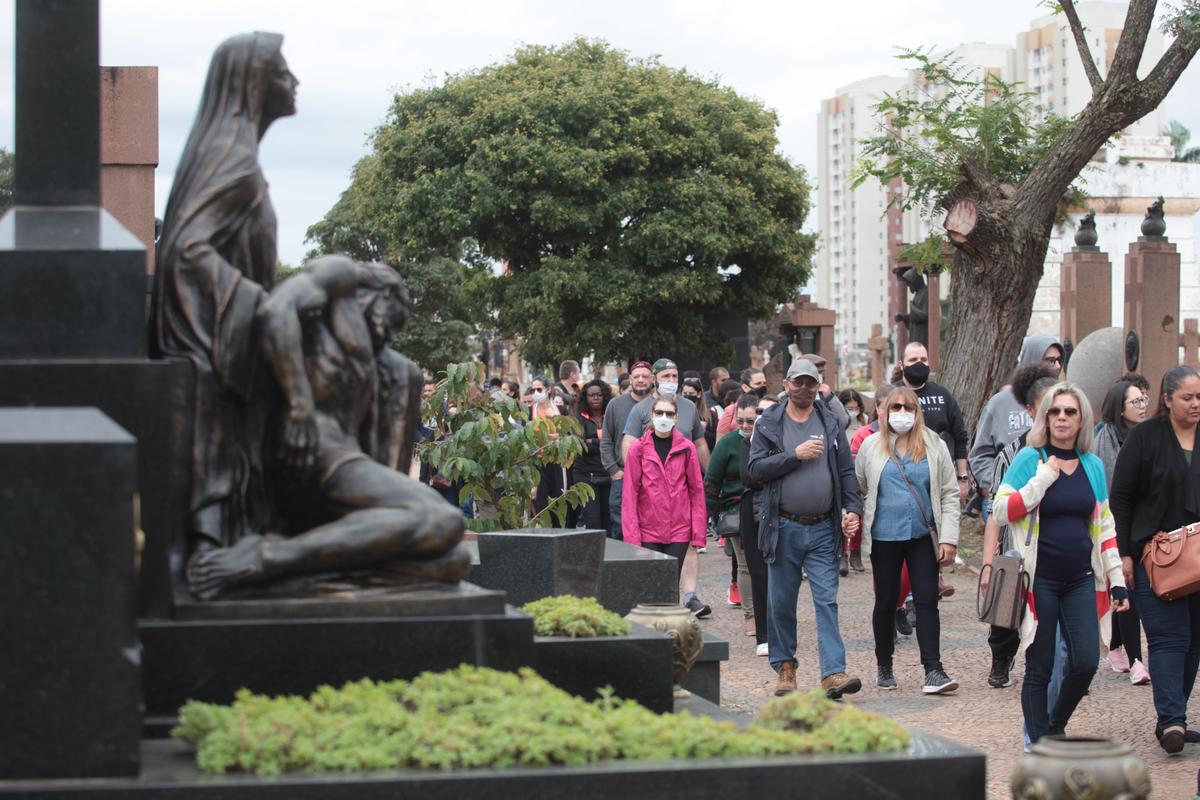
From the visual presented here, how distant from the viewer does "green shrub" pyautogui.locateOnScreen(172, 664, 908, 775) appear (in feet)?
15.5

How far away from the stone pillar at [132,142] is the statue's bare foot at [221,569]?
7.47 meters

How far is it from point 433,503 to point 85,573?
1.45 meters

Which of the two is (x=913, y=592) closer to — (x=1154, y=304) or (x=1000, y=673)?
(x=1000, y=673)

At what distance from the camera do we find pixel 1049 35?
12444 cm

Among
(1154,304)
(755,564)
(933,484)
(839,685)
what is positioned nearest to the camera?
(839,685)

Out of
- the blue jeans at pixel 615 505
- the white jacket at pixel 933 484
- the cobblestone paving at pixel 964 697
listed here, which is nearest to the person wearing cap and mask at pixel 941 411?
the cobblestone paving at pixel 964 697

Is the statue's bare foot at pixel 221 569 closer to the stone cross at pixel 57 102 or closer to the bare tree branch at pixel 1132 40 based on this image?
the stone cross at pixel 57 102

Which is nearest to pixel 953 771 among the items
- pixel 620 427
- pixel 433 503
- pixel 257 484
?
pixel 433 503

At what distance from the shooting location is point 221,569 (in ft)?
18.2

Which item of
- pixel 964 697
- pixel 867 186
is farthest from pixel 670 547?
pixel 867 186

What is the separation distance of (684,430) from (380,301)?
7348 mm

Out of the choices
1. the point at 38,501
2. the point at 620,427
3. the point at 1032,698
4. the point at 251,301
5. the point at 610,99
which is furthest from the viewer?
the point at 610,99

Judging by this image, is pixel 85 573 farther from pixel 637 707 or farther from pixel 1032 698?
pixel 1032 698

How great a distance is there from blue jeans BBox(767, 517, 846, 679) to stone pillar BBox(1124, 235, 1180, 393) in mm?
12454
